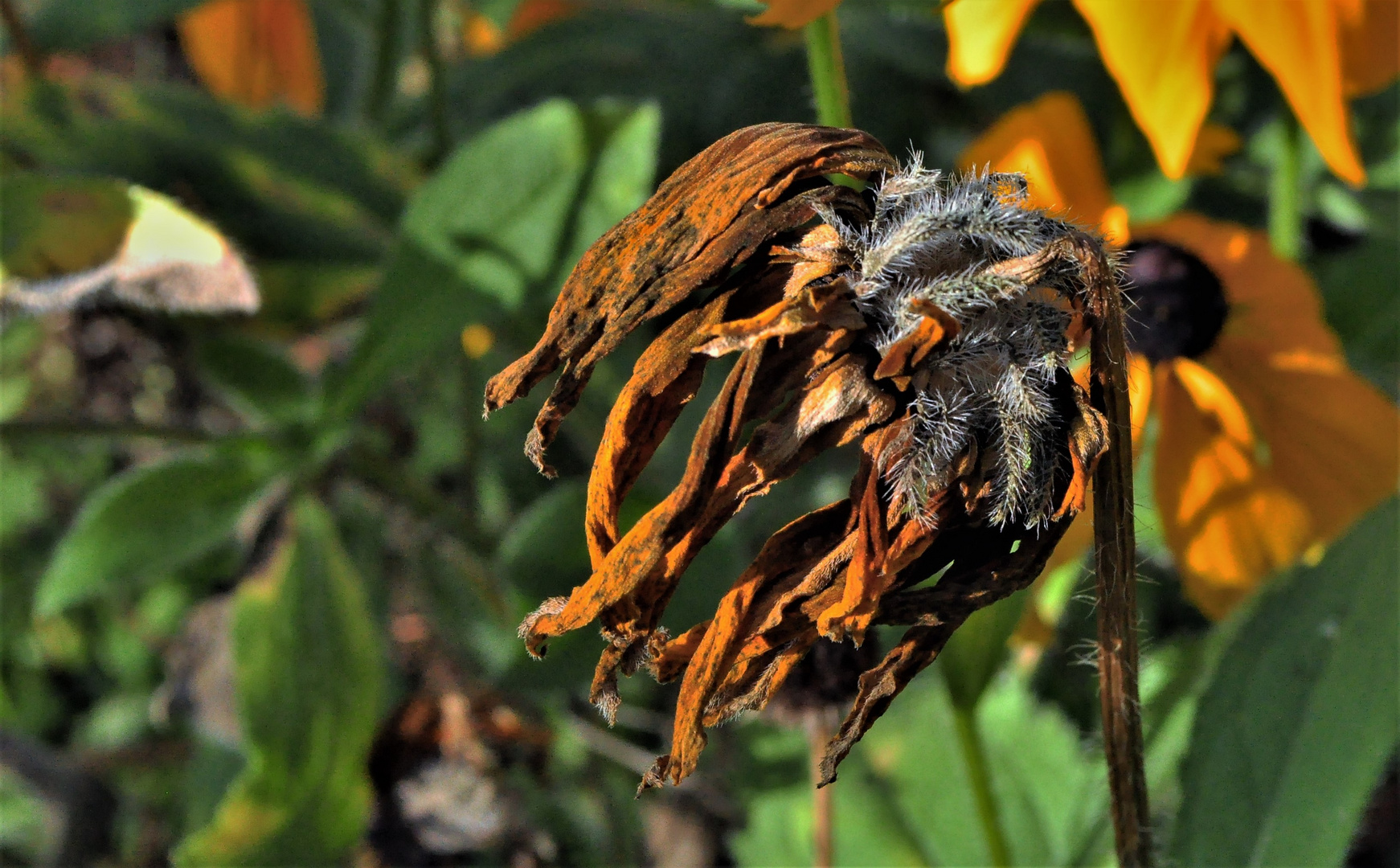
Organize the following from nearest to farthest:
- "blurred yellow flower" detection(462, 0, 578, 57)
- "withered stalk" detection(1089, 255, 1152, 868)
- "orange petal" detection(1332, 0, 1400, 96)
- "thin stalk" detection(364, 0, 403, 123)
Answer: "withered stalk" detection(1089, 255, 1152, 868), "orange petal" detection(1332, 0, 1400, 96), "thin stalk" detection(364, 0, 403, 123), "blurred yellow flower" detection(462, 0, 578, 57)

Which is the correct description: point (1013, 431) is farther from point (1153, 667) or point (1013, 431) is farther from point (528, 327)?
point (528, 327)

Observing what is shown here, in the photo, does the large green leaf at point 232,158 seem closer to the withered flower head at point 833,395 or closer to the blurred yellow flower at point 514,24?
the blurred yellow flower at point 514,24

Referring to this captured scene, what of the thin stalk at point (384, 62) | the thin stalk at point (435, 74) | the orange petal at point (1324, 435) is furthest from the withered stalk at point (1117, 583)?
the thin stalk at point (384, 62)

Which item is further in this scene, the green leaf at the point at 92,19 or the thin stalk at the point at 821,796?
the green leaf at the point at 92,19

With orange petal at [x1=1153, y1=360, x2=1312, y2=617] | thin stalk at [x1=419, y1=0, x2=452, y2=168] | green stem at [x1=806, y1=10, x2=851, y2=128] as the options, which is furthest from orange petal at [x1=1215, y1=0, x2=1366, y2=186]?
thin stalk at [x1=419, y1=0, x2=452, y2=168]

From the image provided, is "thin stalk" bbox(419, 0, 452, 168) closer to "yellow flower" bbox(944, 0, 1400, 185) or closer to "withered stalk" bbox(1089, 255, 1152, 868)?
"yellow flower" bbox(944, 0, 1400, 185)

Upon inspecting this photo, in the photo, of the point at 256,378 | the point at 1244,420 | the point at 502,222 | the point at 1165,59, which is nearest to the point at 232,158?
the point at 256,378

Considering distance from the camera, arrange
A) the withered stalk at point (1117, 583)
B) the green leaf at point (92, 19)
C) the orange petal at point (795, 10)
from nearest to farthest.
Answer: the withered stalk at point (1117, 583) → the orange petal at point (795, 10) → the green leaf at point (92, 19)
